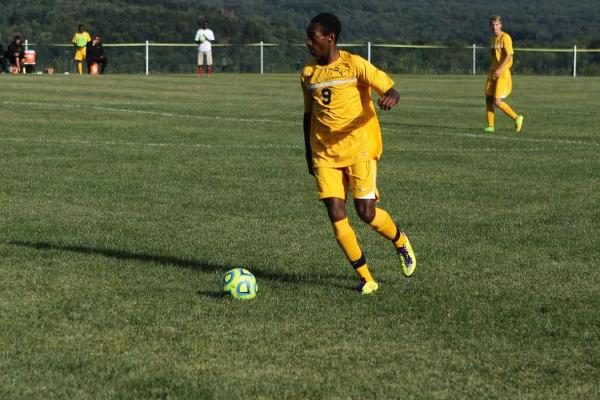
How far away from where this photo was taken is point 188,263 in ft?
31.2

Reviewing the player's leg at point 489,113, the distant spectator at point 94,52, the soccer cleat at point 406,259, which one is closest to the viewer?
the soccer cleat at point 406,259

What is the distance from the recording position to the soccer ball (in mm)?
8133

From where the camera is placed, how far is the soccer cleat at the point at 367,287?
845cm

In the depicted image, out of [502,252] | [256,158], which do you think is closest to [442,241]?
[502,252]

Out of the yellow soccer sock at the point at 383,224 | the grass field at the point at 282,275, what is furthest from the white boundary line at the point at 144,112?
the yellow soccer sock at the point at 383,224

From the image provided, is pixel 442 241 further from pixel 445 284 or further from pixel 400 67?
pixel 400 67

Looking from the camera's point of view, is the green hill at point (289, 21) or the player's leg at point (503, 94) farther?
the green hill at point (289, 21)

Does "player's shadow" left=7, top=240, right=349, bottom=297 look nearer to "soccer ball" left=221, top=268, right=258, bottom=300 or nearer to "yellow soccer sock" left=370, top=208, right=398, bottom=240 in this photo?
"soccer ball" left=221, top=268, right=258, bottom=300

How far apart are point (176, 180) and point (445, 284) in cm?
648

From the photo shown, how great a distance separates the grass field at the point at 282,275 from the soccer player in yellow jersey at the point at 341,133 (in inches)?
17.8

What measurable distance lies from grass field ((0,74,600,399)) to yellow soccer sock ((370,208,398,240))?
1.11ft

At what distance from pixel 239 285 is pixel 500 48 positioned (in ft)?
48.0

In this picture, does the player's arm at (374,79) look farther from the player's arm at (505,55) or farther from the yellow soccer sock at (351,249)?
the player's arm at (505,55)

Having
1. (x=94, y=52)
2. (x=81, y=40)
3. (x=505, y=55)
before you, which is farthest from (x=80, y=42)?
(x=505, y=55)
